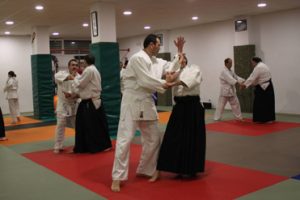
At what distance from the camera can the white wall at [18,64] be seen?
13.3 metres

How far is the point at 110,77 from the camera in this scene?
7656mm

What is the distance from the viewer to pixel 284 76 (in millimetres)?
10156

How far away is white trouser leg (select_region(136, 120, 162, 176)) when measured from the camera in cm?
416

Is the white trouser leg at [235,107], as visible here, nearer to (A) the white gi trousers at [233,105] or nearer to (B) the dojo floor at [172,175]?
(A) the white gi trousers at [233,105]

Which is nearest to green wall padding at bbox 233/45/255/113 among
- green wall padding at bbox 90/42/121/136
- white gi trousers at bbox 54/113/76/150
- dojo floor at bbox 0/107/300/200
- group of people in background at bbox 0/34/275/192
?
dojo floor at bbox 0/107/300/200

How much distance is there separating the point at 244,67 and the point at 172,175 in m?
7.00

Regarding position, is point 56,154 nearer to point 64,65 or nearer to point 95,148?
point 95,148

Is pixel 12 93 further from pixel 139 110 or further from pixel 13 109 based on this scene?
pixel 139 110

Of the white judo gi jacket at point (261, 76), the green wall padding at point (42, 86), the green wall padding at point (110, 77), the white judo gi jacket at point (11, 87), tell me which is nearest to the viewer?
the green wall padding at point (110, 77)

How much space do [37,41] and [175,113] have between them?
8.09 m

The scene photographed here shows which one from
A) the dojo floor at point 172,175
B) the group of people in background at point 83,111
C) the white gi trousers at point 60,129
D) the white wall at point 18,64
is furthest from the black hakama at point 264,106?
the white wall at point 18,64

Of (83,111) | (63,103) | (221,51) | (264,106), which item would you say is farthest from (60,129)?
(221,51)

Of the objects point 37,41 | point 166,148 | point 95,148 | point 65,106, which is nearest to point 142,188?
point 166,148

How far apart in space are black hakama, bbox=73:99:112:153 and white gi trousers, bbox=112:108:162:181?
5.57 ft
